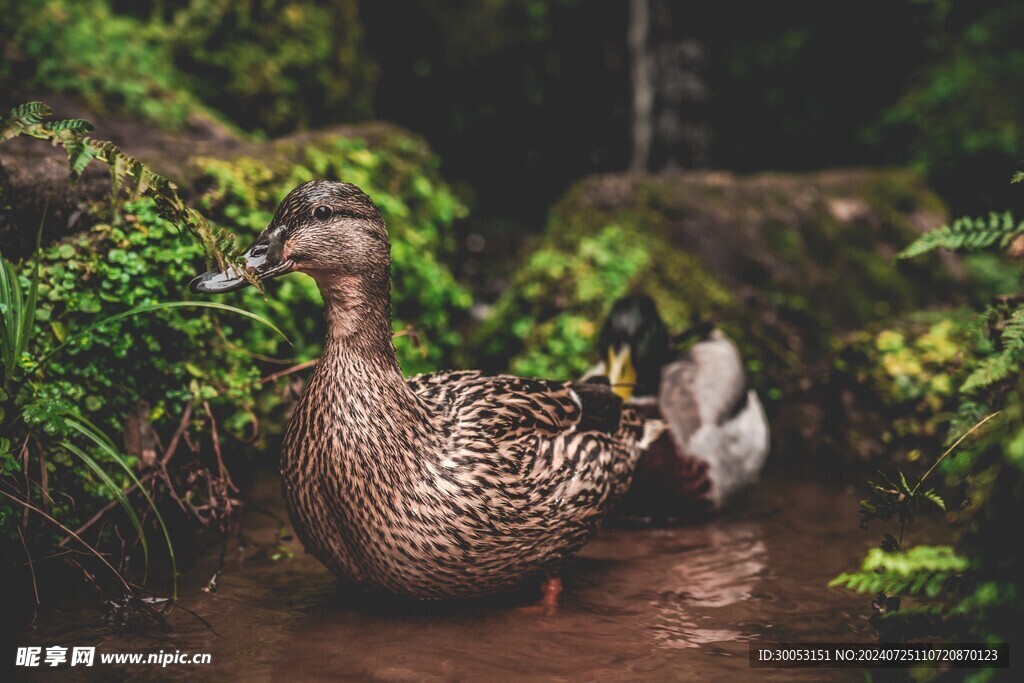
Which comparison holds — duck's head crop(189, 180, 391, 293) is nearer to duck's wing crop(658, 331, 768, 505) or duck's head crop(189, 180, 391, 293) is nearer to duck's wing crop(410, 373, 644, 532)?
duck's wing crop(410, 373, 644, 532)

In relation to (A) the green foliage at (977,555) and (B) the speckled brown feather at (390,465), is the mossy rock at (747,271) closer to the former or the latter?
(B) the speckled brown feather at (390,465)

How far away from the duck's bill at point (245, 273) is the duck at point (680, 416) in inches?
88.6

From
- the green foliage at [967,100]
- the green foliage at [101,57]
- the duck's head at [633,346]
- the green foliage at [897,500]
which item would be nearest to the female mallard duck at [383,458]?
the green foliage at [897,500]

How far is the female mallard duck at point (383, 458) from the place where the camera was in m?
3.24

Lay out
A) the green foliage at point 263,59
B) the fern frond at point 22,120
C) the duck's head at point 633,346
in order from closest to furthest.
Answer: the fern frond at point 22,120
the duck's head at point 633,346
the green foliage at point 263,59

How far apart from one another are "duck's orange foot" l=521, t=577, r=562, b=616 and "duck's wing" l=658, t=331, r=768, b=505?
4.61ft

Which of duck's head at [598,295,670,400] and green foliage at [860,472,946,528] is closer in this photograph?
green foliage at [860,472,946,528]

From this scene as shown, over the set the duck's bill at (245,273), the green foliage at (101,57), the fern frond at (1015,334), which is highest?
the green foliage at (101,57)

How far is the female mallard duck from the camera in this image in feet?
10.6

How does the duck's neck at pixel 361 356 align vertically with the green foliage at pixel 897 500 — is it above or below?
above

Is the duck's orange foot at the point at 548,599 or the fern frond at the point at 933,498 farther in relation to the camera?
the duck's orange foot at the point at 548,599

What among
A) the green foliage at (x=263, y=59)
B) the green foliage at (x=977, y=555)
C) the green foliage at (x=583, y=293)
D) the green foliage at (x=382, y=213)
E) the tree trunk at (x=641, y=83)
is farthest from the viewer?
the tree trunk at (x=641, y=83)

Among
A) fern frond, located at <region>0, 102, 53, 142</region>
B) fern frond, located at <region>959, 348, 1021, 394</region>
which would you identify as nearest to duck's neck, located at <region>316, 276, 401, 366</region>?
fern frond, located at <region>0, 102, 53, 142</region>

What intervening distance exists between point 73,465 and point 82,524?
12.2 inches
